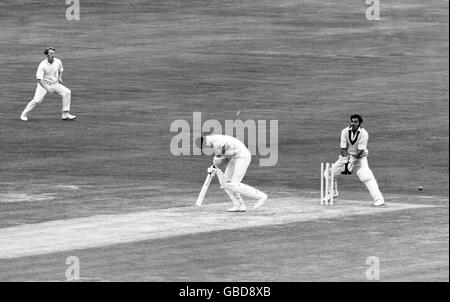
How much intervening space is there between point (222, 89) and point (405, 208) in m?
16.5

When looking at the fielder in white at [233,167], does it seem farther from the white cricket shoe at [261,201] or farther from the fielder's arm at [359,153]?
the fielder's arm at [359,153]

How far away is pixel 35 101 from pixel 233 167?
12537 millimetres

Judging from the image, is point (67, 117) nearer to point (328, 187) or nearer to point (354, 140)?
point (328, 187)

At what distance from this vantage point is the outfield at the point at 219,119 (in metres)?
22.9

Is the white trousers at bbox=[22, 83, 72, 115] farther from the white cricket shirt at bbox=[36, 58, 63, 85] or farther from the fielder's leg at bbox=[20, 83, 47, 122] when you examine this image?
the white cricket shirt at bbox=[36, 58, 63, 85]

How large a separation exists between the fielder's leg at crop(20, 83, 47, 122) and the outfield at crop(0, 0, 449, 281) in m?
0.57

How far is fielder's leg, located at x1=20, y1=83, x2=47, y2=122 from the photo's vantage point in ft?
127

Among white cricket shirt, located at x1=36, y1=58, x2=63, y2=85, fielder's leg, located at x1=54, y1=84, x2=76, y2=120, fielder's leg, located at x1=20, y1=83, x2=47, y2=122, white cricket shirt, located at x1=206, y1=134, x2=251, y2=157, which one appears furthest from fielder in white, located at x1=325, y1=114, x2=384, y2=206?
fielder's leg, located at x1=20, y1=83, x2=47, y2=122

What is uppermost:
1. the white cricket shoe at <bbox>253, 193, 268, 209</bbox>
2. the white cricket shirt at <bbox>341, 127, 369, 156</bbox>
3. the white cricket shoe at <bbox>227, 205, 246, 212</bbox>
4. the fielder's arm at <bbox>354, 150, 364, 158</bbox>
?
the white cricket shirt at <bbox>341, 127, 369, 156</bbox>

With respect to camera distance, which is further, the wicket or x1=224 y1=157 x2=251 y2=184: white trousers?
the wicket

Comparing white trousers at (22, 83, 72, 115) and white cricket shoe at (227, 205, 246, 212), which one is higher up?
white trousers at (22, 83, 72, 115)

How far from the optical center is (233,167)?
27.8 m
